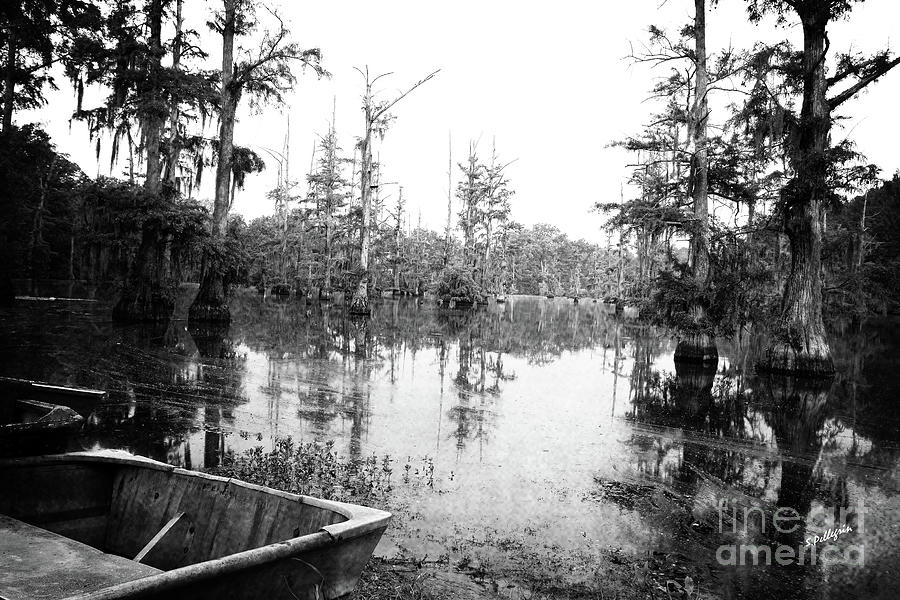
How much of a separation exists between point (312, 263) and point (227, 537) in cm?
3947

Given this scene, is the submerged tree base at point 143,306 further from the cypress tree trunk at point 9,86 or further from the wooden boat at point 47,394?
the wooden boat at point 47,394

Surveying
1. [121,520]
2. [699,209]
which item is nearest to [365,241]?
[699,209]

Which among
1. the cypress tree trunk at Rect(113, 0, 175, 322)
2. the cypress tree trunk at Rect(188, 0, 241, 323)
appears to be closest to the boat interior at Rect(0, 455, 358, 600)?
the cypress tree trunk at Rect(113, 0, 175, 322)

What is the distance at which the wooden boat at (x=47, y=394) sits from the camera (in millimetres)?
4352

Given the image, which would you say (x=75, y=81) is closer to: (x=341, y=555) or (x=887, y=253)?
(x=341, y=555)

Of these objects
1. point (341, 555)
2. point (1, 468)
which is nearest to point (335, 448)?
point (1, 468)

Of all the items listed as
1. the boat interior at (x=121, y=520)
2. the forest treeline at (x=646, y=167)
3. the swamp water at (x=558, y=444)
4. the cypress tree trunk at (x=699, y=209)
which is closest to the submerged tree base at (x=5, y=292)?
the forest treeline at (x=646, y=167)

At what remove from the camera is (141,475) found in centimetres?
336

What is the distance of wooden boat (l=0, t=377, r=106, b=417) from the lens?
171 inches

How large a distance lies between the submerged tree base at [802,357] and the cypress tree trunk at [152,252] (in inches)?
731

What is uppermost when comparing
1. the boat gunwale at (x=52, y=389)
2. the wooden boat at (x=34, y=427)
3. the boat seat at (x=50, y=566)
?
the boat gunwale at (x=52, y=389)

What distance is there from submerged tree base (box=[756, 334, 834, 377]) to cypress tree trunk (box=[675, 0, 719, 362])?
1.55 meters
